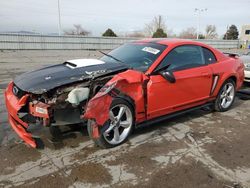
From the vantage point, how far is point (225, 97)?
5.57 m

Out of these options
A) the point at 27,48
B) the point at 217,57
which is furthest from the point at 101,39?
the point at 217,57

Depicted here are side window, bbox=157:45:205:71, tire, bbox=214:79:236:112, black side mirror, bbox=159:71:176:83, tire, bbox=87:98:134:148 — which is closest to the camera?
tire, bbox=87:98:134:148

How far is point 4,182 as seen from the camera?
2.87 m

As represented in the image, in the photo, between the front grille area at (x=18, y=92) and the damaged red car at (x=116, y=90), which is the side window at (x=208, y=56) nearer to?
the damaged red car at (x=116, y=90)

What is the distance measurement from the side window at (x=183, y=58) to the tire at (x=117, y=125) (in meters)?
0.91

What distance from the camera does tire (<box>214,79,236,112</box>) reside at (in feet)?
17.6

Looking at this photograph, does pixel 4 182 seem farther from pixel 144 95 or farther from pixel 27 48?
pixel 27 48

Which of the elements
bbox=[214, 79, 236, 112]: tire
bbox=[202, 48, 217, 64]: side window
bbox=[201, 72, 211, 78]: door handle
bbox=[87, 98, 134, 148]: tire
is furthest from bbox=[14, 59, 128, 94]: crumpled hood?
bbox=[214, 79, 236, 112]: tire

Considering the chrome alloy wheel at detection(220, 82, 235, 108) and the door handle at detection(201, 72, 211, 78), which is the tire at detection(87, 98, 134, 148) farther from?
the chrome alloy wheel at detection(220, 82, 235, 108)

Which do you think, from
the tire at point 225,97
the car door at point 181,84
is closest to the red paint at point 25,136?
the car door at point 181,84

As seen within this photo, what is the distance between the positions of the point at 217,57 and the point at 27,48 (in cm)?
2054

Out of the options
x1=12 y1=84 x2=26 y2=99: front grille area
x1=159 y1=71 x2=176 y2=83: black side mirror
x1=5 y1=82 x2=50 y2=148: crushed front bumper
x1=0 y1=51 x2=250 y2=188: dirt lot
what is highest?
x1=159 y1=71 x2=176 y2=83: black side mirror

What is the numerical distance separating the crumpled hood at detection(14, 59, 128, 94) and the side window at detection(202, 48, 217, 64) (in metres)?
1.83

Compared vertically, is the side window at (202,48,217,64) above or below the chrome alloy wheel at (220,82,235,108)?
above
